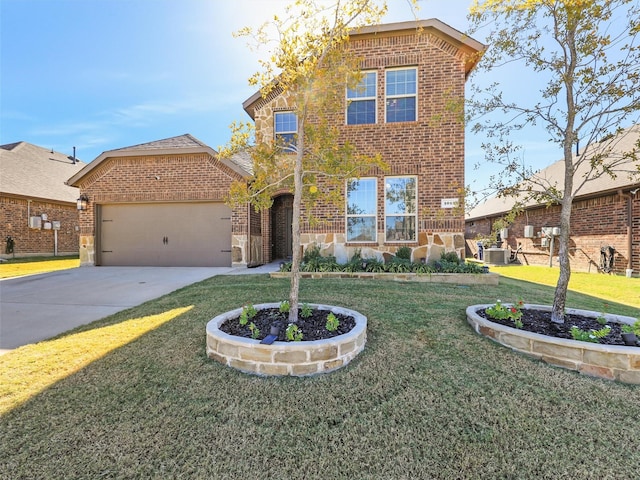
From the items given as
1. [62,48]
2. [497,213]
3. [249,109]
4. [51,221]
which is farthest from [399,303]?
[51,221]

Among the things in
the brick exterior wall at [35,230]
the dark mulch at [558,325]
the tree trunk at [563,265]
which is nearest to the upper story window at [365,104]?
the tree trunk at [563,265]

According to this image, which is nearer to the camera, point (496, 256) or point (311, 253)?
point (311, 253)

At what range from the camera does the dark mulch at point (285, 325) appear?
125 inches

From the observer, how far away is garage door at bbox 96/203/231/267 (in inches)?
400

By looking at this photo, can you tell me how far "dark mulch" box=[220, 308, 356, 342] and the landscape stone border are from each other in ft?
11.0

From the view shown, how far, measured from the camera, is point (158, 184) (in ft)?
33.5

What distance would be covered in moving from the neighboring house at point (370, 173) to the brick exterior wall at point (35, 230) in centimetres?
712

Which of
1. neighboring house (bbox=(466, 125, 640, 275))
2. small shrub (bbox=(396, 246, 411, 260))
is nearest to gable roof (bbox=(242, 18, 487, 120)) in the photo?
neighboring house (bbox=(466, 125, 640, 275))

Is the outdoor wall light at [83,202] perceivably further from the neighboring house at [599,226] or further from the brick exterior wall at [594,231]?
the brick exterior wall at [594,231]

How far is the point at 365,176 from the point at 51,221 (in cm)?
1744

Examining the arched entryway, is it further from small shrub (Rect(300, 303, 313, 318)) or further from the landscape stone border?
small shrub (Rect(300, 303, 313, 318))

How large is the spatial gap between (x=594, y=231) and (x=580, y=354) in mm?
10674

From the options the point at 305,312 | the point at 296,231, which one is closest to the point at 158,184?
the point at 296,231

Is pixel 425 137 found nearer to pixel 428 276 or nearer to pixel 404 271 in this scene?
pixel 404 271
